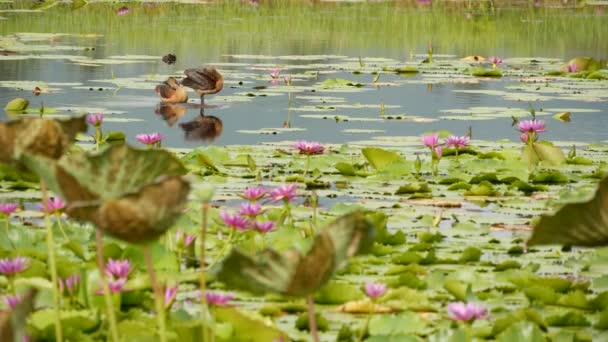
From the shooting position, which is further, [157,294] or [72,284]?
[72,284]

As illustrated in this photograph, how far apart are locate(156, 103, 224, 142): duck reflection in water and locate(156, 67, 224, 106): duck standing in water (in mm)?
49

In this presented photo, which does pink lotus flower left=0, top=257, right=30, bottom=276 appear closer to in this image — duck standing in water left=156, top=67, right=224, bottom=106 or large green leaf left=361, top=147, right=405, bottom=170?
large green leaf left=361, top=147, right=405, bottom=170

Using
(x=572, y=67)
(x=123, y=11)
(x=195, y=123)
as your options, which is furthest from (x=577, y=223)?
(x=123, y=11)

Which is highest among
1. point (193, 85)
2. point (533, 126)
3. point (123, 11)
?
point (533, 126)

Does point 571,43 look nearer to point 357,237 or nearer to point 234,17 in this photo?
point 234,17

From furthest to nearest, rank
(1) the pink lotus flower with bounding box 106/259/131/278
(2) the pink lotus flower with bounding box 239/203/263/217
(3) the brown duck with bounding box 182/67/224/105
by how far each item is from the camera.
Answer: (3) the brown duck with bounding box 182/67/224/105 → (2) the pink lotus flower with bounding box 239/203/263/217 → (1) the pink lotus flower with bounding box 106/259/131/278

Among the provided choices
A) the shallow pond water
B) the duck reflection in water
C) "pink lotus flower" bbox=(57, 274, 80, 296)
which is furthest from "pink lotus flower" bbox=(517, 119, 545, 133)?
"pink lotus flower" bbox=(57, 274, 80, 296)

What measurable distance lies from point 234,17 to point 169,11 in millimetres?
1003

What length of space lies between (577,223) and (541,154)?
296 cm

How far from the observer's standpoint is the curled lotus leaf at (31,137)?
5.50ft

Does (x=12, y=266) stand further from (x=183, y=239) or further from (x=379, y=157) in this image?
(x=379, y=157)

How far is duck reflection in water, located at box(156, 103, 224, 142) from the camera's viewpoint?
217 inches

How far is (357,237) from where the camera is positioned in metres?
1.33

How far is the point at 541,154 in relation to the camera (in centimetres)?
436
